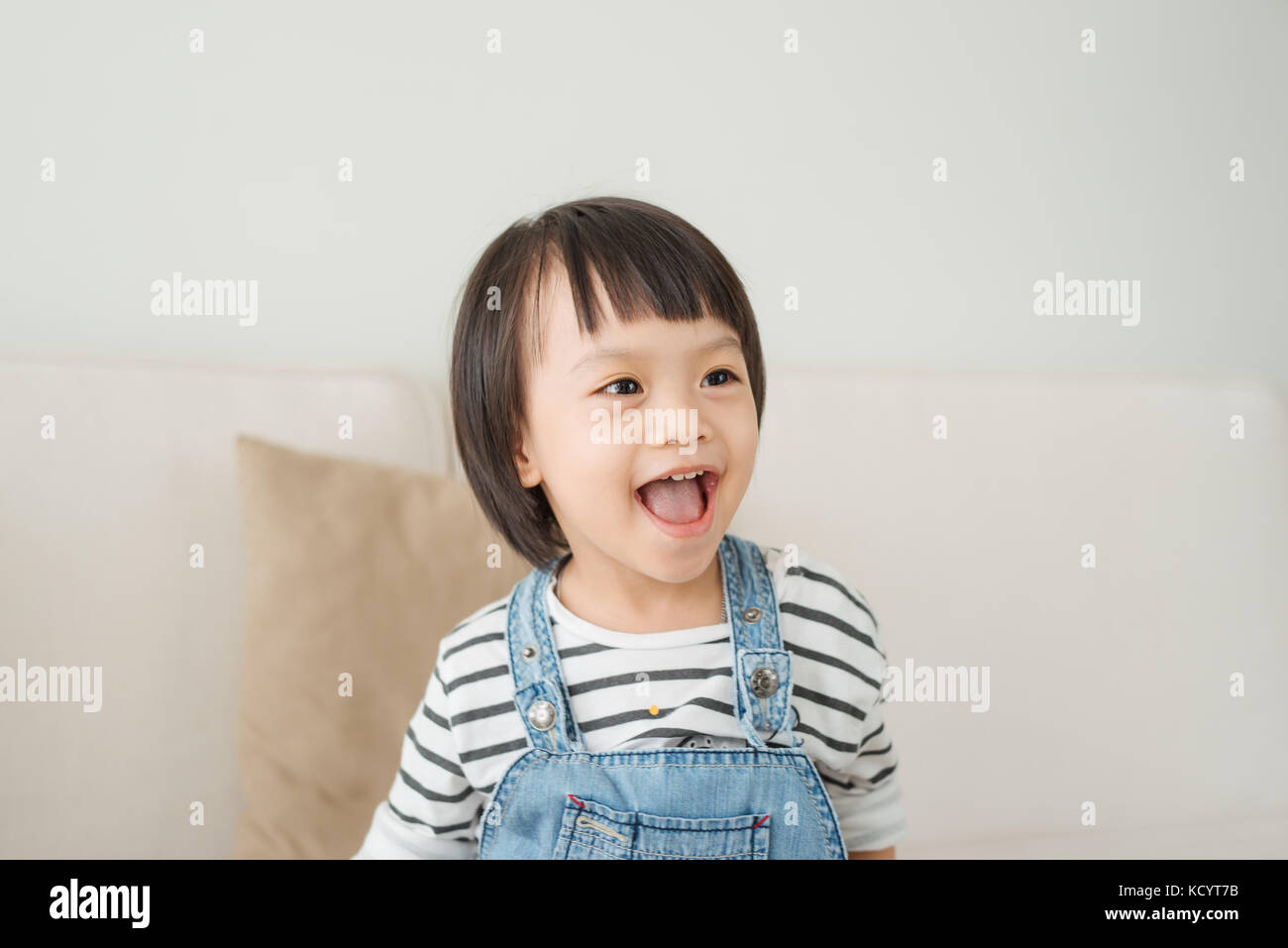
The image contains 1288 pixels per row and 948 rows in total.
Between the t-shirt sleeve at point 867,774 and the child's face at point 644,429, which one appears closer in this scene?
the child's face at point 644,429

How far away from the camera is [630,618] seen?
88cm

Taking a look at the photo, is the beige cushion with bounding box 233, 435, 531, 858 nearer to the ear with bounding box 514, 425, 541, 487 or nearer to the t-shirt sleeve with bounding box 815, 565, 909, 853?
the ear with bounding box 514, 425, 541, 487

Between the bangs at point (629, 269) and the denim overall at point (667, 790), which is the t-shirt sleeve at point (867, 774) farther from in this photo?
the bangs at point (629, 269)

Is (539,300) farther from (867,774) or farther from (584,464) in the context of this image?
(867,774)

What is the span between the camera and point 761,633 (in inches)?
34.5

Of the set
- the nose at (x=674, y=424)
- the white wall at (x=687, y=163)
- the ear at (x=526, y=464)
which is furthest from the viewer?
the white wall at (x=687, y=163)

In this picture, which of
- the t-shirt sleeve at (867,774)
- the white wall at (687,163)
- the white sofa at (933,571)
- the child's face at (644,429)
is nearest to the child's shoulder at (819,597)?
the t-shirt sleeve at (867,774)

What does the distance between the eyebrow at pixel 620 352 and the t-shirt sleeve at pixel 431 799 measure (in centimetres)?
31

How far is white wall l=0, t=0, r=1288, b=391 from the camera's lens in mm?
1417

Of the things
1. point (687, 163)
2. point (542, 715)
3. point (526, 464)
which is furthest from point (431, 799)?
point (687, 163)

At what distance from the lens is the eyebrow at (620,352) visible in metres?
0.77

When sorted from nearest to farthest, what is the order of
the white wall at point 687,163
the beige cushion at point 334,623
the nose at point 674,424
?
the nose at point 674,424 < the beige cushion at point 334,623 < the white wall at point 687,163

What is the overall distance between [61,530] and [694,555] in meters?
0.82
